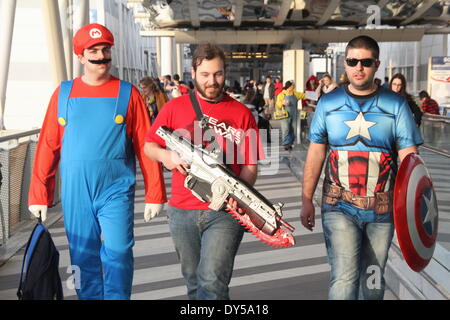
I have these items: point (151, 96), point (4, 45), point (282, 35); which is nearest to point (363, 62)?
point (151, 96)

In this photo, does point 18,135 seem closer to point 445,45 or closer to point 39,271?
point 39,271

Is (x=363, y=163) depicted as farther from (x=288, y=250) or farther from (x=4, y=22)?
(x=4, y=22)

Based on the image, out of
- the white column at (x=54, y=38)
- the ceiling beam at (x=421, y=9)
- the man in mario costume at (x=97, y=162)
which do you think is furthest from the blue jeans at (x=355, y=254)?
the ceiling beam at (x=421, y=9)

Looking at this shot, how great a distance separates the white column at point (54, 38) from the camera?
32.3ft

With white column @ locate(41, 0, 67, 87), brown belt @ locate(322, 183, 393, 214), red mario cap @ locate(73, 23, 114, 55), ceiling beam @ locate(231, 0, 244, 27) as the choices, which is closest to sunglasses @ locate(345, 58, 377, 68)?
brown belt @ locate(322, 183, 393, 214)

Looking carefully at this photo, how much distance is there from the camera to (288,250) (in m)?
6.69

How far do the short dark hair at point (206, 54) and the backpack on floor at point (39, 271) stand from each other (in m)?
1.29

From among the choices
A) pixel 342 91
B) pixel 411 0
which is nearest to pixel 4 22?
pixel 342 91

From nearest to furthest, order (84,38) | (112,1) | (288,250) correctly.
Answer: (84,38) < (288,250) < (112,1)

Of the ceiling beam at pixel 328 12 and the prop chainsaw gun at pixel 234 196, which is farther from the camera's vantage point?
the ceiling beam at pixel 328 12

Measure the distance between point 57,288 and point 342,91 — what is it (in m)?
1.99

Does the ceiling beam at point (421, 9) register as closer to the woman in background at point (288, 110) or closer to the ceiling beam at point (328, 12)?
the ceiling beam at point (328, 12)

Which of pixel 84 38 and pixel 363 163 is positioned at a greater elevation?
pixel 84 38
